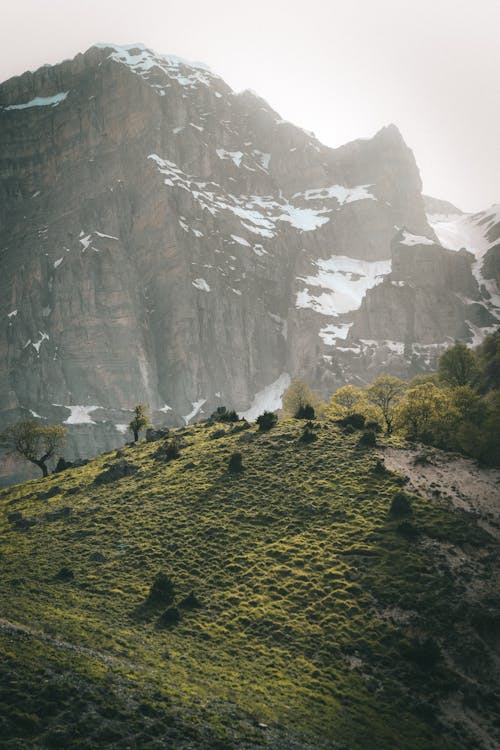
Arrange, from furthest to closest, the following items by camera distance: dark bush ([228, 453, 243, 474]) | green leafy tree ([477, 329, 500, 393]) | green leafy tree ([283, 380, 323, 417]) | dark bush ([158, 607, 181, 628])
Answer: green leafy tree ([283, 380, 323, 417])
green leafy tree ([477, 329, 500, 393])
dark bush ([228, 453, 243, 474])
dark bush ([158, 607, 181, 628])

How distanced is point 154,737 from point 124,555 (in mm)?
28932

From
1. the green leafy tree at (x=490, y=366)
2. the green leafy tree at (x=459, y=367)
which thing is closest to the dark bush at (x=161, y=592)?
the green leafy tree at (x=459, y=367)

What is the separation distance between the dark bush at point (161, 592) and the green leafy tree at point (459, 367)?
77220mm

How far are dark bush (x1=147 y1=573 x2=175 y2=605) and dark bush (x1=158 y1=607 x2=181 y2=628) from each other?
2.09 meters

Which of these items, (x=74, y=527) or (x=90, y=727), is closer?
(x=90, y=727)

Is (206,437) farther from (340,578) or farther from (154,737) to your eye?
(154,737)

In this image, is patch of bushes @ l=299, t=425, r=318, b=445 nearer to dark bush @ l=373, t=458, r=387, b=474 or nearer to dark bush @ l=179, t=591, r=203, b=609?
dark bush @ l=373, t=458, r=387, b=474

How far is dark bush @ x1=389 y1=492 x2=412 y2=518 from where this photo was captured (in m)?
57.1

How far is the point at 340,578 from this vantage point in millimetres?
49688

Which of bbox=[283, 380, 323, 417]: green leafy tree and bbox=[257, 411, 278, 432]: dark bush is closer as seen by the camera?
bbox=[257, 411, 278, 432]: dark bush

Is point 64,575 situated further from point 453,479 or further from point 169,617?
point 453,479

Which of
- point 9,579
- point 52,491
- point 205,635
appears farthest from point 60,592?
point 52,491

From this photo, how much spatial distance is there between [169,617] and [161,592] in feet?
10.0

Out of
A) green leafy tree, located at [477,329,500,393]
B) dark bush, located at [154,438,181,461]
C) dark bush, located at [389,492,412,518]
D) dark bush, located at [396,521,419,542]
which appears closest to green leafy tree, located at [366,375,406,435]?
green leafy tree, located at [477,329,500,393]
